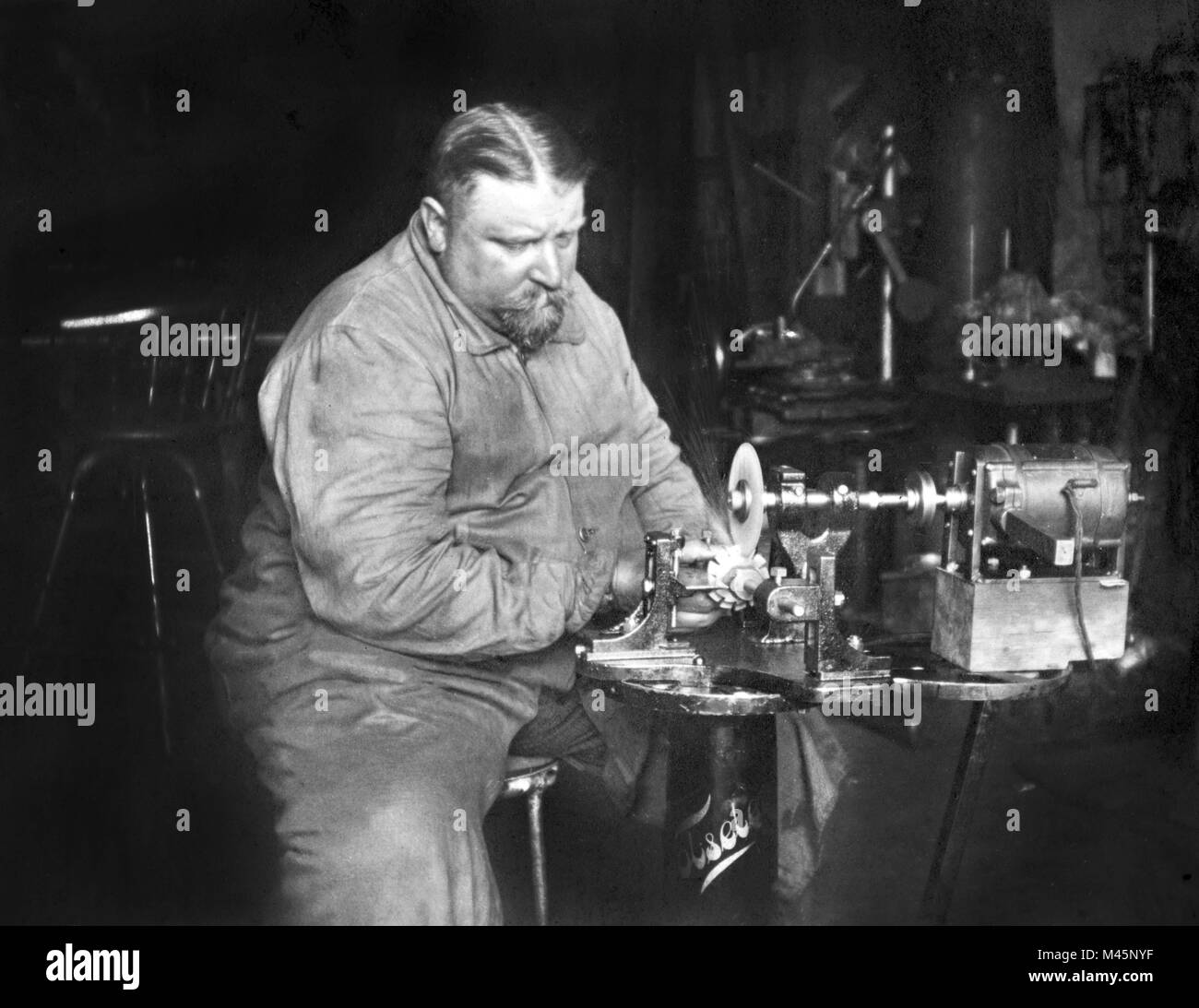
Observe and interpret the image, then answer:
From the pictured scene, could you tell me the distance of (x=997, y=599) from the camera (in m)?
2.89

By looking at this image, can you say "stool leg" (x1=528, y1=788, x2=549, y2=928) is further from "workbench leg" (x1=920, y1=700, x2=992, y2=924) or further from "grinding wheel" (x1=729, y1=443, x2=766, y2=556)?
"workbench leg" (x1=920, y1=700, x2=992, y2=924)

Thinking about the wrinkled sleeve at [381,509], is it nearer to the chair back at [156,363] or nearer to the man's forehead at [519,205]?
the chair back at [156,363]

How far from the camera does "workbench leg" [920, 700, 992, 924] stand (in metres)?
3.05

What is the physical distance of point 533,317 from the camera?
303 centimetres

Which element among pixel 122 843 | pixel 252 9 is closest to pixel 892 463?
pixel 252 9

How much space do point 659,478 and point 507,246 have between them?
0.65 meters

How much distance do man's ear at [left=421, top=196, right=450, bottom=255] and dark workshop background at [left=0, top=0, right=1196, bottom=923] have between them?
61 mm

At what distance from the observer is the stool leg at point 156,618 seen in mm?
3152

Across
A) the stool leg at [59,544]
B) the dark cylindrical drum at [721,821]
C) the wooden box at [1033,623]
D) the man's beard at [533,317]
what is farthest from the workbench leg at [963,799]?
Result: the stool leg at [59,544]

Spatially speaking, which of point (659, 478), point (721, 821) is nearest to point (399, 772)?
point (721, 821)

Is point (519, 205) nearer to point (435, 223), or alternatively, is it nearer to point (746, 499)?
point (435, 223)

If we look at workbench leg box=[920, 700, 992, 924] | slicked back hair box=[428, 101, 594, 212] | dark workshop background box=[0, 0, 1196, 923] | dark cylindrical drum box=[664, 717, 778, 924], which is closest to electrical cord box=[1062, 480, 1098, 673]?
workbench leg box=[920, 700, 992, 924]

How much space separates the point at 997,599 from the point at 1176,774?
3.19ft
